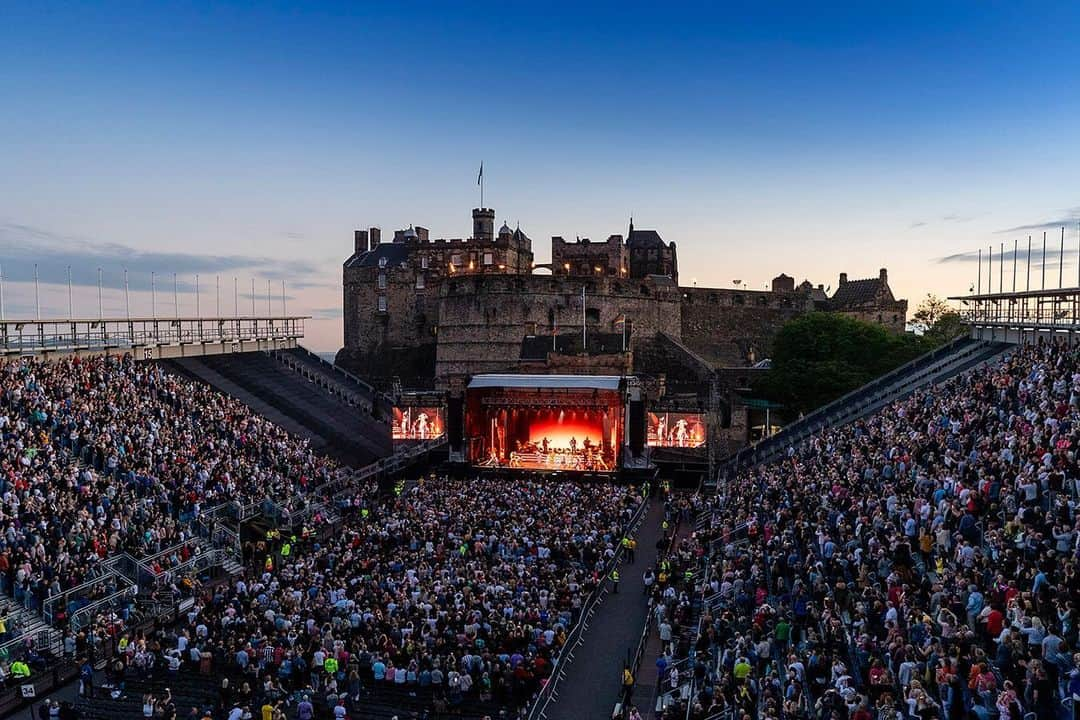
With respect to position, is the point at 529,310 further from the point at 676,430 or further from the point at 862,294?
the point at 862,294

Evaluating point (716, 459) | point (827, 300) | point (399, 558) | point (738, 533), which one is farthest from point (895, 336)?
point (399, 558)

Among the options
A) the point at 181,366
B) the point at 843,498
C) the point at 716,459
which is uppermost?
the point at 181,366

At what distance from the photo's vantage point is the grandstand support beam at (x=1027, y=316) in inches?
1056

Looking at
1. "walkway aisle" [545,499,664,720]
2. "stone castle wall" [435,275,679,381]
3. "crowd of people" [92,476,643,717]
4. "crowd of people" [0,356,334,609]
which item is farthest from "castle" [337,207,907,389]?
"walkway aisle" [545,499,664,720]

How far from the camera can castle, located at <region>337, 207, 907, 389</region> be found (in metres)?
57.6

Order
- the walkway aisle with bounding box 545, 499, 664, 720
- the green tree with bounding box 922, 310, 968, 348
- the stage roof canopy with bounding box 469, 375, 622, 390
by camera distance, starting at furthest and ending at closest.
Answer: the green tree with bounding box 922, 310, 968, 348 < the stage roof canopy with bounding box 469, 375, 622, 390 < the walkway aisle with bounding box 545, 499, 664, 720

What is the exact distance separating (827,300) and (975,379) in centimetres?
5003

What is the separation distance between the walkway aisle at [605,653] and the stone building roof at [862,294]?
54.3 metres

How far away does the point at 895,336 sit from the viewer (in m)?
52.1

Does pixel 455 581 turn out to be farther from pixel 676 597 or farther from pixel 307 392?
pixel 307 392

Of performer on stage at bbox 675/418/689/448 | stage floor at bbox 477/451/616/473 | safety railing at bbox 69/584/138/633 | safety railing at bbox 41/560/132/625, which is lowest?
stage floor at bbox 477/451/616/473

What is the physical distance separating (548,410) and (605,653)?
25.8m

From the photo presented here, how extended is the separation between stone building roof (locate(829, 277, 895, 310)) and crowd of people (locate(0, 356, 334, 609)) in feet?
180

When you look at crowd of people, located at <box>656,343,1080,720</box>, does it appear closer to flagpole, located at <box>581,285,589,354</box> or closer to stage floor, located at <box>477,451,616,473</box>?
stage floor, located at <box>477,451,616,473</box>
